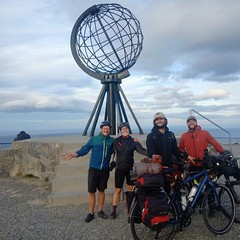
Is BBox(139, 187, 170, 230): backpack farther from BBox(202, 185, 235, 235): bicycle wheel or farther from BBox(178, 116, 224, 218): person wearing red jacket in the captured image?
BBox(178, 116, 224, 218): person wearing red jacket

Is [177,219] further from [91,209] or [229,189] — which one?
[91,209]

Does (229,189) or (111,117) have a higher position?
(111,117)

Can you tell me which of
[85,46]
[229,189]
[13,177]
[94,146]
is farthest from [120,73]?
[229,189]

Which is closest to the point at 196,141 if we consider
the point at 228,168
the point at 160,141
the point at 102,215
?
the point at 228,168

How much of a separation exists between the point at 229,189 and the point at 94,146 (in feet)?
7.07

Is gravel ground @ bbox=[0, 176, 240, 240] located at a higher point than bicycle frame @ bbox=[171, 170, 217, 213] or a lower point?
lower

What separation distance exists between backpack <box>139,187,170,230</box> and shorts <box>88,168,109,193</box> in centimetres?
142

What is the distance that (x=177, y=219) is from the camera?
12.8 ft

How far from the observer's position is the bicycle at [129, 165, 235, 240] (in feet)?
12.6

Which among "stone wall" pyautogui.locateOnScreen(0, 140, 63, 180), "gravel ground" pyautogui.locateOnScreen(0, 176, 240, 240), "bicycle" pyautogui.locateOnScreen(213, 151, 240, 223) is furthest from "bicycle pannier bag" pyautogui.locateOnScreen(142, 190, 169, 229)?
"stone wall" pyautogui.locateOnScreen(0, 140, 63, 180)

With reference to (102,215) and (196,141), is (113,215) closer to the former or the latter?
(102,215)

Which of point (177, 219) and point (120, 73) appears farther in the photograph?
point (120, 73)

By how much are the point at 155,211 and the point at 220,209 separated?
1.26 m

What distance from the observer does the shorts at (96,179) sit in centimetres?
492
